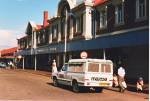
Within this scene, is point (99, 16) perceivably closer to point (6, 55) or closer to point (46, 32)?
point (46, 32)

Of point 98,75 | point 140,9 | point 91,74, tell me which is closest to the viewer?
point 91,74

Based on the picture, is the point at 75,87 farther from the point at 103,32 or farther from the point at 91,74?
the point at 103,32

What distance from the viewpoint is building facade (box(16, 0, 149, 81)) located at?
29.3m

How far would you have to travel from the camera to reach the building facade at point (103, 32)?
29.3 metres

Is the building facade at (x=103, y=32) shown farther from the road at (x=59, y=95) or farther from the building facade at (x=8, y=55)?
the building facade at (x=8, y=55)

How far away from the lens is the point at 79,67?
2255cm

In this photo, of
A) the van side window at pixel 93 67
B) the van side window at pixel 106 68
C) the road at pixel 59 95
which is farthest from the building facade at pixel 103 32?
the road at pixel 59 95

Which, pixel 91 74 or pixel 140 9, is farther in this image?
pixel 140 9

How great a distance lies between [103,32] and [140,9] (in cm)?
663

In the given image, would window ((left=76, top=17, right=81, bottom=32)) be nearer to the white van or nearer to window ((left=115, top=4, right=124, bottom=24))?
window ((left=115, top=4, right=124, bottom=24))

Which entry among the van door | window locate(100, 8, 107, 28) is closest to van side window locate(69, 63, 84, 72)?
the van door

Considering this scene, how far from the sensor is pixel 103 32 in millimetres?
35844

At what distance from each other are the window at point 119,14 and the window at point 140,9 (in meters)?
2.38

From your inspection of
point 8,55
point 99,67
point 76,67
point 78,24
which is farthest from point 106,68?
point 8,55
